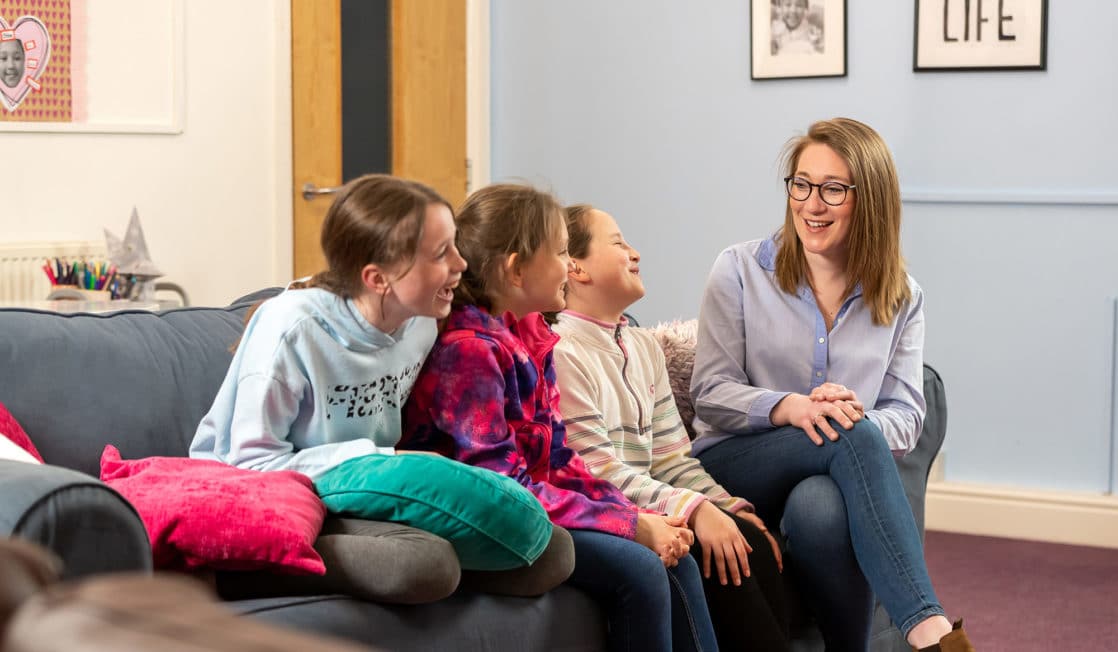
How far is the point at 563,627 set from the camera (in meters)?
1.83

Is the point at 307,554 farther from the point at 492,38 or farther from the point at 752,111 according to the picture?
the point at 492,38

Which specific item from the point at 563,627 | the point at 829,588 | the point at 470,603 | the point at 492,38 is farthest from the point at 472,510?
the point at 492,38

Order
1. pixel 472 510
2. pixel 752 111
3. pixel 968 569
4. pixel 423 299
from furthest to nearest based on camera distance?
A: 1. pixel 752 111
2. pixel 968 569
3. pixel 423 299
4. pixel 472 510

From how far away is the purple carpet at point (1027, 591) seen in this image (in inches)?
124

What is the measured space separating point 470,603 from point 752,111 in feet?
10.0

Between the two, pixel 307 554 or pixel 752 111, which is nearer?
pixel 307 554

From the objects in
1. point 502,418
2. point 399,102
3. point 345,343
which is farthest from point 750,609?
point 399,102

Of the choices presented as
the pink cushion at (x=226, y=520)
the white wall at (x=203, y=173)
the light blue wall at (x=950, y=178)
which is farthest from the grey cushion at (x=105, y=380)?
the light blue wall at (x=950, y=178)

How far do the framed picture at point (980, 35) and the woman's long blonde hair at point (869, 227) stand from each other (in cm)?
183

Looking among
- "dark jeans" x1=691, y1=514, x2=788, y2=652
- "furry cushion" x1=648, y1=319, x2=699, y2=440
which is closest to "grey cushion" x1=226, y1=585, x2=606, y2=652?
"dark jeans" x1=691, y1=514, x2=788, y2=652

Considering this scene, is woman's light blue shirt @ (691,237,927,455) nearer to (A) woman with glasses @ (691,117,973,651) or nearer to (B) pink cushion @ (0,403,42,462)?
(A) woman with glasses @ (691,117,973,651)

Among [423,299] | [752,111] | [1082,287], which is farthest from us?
[752,111]

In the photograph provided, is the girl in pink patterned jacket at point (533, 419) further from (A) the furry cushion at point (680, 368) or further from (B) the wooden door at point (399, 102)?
(B) the wooden door at point (399, 102)

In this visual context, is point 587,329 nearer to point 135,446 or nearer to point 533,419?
point 533,419
